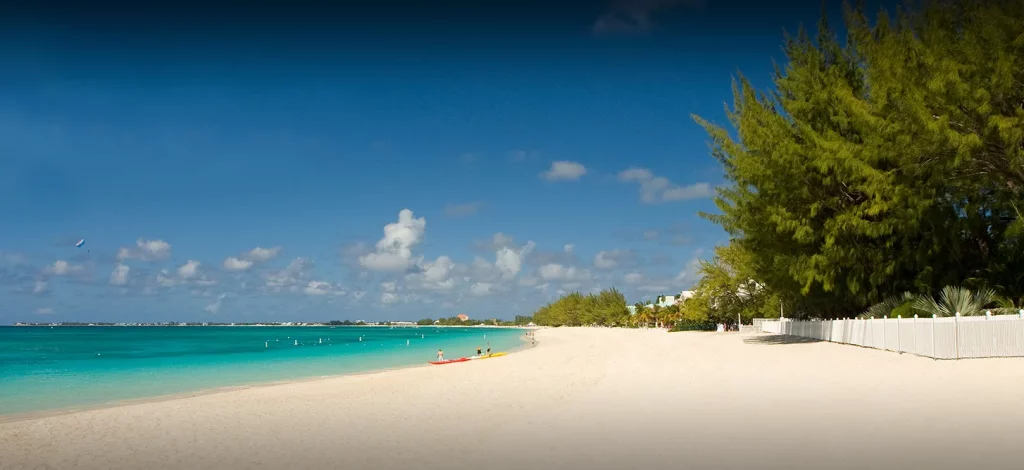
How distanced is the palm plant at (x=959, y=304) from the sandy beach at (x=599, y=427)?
5.44 meters

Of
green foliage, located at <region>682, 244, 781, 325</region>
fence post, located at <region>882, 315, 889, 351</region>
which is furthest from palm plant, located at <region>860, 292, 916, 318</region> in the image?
green foliage, located at <region>682, 244, 781, 325</region>

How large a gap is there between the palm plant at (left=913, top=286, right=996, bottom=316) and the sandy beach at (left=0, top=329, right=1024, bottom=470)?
5439mm

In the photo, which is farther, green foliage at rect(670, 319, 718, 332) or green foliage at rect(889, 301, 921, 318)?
green foliage at rect(670, 319, 718, 332)

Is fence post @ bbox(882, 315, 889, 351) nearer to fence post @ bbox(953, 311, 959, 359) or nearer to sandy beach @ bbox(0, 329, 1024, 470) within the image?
fence post @ bbox(953, 311, 959, 359)

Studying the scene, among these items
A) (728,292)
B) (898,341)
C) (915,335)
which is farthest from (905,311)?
(728,292)

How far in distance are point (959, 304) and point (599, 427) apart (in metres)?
19.2

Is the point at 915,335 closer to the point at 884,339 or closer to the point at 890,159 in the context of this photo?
the point at 884,339

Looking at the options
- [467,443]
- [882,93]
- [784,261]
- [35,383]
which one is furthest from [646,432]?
[35,383]

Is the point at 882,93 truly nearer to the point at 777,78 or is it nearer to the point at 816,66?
the point at 816,66

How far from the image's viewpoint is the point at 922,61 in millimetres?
23578

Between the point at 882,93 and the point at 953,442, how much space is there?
1876 centimetres

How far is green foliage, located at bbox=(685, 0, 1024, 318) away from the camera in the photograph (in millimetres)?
21953

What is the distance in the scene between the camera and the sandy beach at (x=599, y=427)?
8.73m

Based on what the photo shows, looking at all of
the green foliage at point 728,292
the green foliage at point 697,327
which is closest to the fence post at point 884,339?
the green foliage at point 728,292
